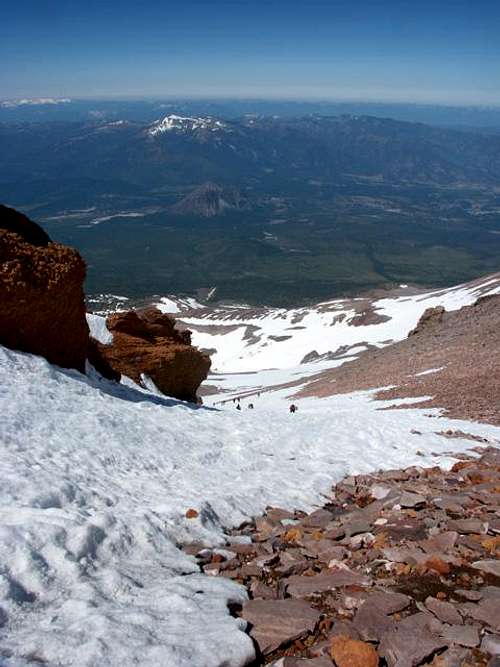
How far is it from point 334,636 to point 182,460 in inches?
288

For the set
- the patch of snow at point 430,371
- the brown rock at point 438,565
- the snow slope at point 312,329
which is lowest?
the snow slope at point 312,329

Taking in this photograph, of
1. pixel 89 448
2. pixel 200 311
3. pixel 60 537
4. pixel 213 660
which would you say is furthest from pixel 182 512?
pixel 200 311

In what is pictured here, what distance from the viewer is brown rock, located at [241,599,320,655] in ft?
18.8

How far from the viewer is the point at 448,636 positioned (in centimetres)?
558

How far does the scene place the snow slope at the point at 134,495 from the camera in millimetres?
5523

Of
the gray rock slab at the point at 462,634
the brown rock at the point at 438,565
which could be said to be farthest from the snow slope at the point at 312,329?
the gray rock slab at the point at 462,634

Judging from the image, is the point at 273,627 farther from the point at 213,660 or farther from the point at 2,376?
the point at 2,376

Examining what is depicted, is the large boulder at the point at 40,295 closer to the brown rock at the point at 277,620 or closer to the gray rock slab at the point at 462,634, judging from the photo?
the brown rock at the point at 277,620

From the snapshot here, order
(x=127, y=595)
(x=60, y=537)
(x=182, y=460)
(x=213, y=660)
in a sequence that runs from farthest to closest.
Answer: (x=182, y=460) → (x=60, y=537) → (x=127, y=595) → (x=213, y=660)

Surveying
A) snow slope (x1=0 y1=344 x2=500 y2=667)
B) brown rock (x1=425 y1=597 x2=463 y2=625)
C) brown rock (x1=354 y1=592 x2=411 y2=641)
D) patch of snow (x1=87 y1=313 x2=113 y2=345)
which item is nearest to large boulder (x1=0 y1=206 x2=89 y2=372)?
snow slope (x1=0 y1=344 x2=500 y2=667)

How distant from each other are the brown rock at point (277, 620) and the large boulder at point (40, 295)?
1178cm

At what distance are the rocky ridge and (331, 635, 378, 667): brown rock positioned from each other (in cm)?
1

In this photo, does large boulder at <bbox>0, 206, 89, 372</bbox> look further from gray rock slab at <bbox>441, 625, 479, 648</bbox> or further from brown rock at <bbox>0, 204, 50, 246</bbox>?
gray rock slab at <bbox>441, 625, 479, 648</bbox>

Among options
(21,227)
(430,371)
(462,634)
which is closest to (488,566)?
(462,634)
